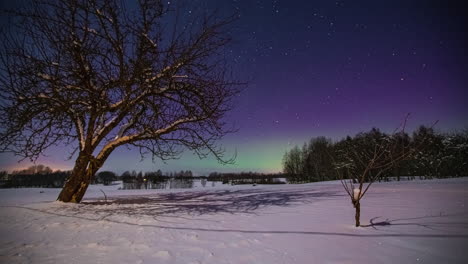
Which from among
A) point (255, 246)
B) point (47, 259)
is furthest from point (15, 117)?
point (255, 246)

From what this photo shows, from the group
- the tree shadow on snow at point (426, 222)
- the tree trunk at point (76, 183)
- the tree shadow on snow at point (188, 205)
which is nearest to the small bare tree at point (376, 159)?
the tree shadow on snow at point (426, 222)

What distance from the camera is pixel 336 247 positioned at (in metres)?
3.63

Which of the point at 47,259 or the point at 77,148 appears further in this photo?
the point at 77,148

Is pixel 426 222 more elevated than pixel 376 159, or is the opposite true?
pixel 376 159

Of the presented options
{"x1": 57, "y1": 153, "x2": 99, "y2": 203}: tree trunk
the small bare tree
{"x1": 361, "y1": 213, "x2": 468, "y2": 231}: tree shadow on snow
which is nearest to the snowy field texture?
{"x1": 361, "y1": 213, "x2": 468, "y2": 231}: tree shadow on snow

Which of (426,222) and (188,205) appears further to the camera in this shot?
(188,205)

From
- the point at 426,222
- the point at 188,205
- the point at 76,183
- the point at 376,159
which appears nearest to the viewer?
the point at 376,159

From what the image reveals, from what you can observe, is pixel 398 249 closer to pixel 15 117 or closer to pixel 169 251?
pixel 169 251

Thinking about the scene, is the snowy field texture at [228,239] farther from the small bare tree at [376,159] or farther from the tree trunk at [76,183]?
the tree trunk at [76,183]

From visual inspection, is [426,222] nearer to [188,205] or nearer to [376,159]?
[376,159]

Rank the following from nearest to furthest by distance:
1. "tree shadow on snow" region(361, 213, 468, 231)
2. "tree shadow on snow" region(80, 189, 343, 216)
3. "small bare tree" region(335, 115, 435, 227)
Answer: "small bare tree" region(335, 115, 435, 227), "tree shadow on snow" region(361, 213, 468, 231), "tree shadow on snow" region(80, 189, 343, 216)

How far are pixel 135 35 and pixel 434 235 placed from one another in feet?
26.6

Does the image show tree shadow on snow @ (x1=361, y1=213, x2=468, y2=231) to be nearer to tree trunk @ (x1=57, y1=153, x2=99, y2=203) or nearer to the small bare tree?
the small bare tree

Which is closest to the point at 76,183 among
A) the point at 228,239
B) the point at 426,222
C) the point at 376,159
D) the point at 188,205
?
the point at 188,205
